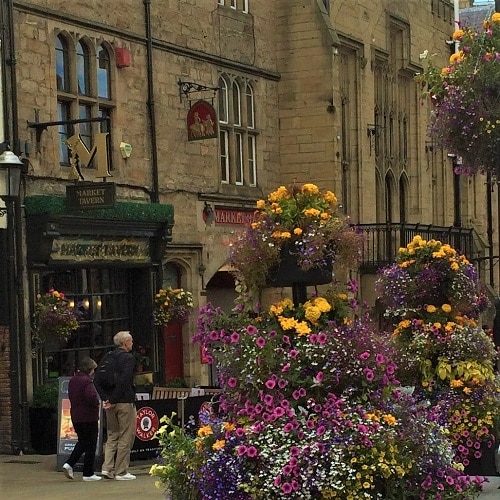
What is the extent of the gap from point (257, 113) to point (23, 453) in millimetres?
9015

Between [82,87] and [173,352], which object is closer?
[82,87]

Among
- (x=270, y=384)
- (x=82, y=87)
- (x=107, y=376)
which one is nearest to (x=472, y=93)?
(x=270, y=384)

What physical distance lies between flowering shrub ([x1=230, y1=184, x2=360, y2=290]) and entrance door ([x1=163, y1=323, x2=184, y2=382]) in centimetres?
1169

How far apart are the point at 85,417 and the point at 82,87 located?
21.1 feet

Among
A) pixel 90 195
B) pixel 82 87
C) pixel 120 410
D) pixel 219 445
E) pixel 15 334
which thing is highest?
pixel 82 87

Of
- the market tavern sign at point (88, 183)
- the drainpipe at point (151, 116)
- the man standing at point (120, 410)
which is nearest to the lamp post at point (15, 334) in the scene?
the market tavern sign at point (88, 183)

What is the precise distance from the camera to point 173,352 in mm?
19141

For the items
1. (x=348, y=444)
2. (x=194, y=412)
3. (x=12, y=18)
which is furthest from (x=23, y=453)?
(x=348, y=444)

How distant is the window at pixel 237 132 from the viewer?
20453 millimetres

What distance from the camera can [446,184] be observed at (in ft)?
96.7

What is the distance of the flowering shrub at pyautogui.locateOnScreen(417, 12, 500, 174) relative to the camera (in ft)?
32.5

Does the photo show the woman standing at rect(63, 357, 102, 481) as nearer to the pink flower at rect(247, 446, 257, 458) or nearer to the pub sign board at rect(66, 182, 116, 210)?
the pub sign board at rect(66, 182, 116, 210)

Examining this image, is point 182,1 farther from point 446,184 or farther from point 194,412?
point 446,184

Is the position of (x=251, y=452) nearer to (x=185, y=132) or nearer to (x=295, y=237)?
(x=295, y=237)
